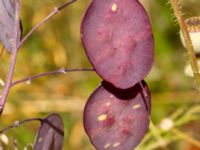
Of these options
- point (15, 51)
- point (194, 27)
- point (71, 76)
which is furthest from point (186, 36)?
point (71, 76)

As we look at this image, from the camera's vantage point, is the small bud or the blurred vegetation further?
the blurred vegetation

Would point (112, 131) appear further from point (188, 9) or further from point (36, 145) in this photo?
point (188, 9)

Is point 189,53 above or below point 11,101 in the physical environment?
above

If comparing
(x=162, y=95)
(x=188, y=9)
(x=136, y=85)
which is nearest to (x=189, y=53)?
(x=136, y=85)

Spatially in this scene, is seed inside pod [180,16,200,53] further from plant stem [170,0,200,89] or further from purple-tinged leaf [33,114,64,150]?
purple-tinged leaf [33,114,64,150]

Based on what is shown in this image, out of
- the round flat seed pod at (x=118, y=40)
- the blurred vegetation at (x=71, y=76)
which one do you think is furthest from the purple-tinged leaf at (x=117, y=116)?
the blurred vegetation at (x=71, y=76)

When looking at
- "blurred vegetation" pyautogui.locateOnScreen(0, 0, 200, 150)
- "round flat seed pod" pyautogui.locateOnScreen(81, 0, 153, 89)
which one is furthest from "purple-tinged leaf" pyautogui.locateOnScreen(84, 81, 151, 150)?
"blurred vegetation" pyautogui.locateOnScreen(0, 0, 200, 150)

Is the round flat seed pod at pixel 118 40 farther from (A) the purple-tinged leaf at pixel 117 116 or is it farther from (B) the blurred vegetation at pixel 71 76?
(B) the blurred vegetation at pixel 71 76
